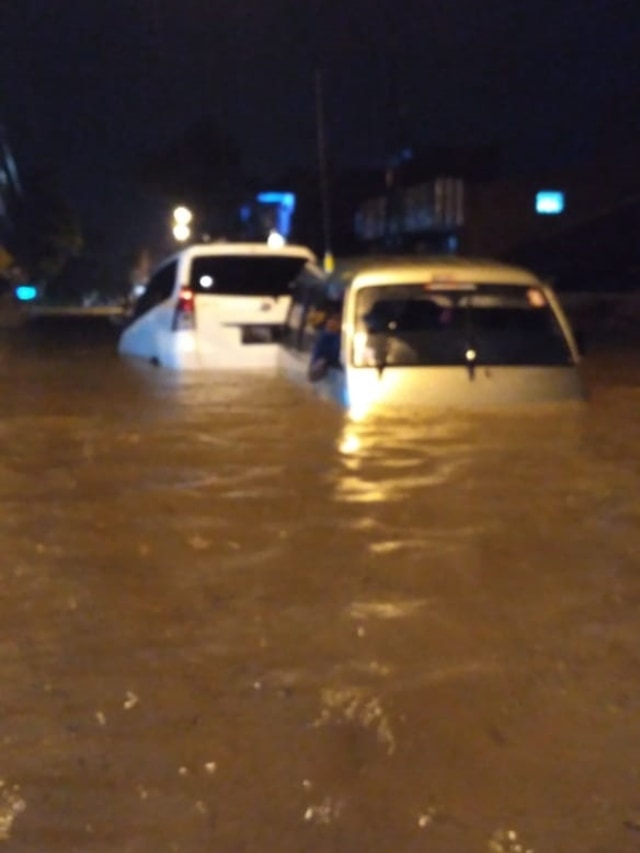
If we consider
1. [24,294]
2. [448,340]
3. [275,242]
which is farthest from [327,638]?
[24,294]

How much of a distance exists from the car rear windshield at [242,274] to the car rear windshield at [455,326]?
5.50 metres

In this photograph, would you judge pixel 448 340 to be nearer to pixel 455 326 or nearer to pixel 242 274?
pixel 455 326

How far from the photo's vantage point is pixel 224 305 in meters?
16.4

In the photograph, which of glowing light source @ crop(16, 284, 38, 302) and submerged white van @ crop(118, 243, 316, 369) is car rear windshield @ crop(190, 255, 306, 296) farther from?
glowing light source @ crop(16, 284, 38, 302)

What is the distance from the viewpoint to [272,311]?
16.4 meters

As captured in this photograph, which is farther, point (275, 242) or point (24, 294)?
point (24, 294)

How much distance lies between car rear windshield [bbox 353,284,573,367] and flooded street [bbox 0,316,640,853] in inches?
16.5

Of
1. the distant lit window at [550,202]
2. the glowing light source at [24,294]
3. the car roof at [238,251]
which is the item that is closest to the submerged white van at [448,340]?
the car roof at [238,251]

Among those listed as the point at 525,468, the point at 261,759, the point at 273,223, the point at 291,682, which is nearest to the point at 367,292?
the point at 525,468

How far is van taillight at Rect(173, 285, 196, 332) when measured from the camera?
16.4m

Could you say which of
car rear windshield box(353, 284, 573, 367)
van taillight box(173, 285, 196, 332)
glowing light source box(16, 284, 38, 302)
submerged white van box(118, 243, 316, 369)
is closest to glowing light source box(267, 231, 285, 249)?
submerged white van box(118, 243, 316, 369)

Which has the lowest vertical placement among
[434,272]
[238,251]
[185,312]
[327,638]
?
[327,638]

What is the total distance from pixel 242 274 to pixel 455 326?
19.2 ft

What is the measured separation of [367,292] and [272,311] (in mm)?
5320
